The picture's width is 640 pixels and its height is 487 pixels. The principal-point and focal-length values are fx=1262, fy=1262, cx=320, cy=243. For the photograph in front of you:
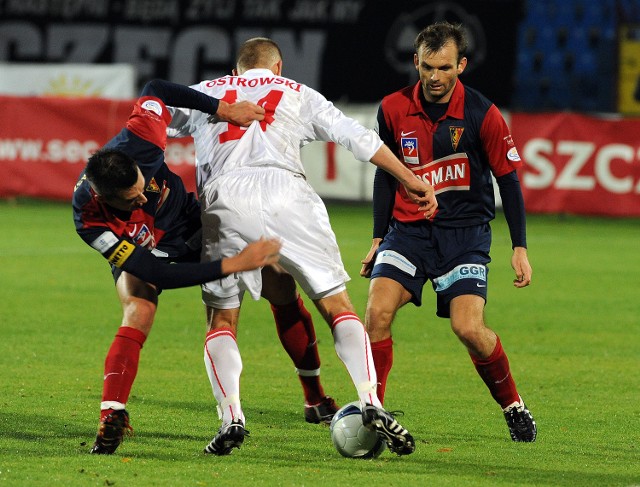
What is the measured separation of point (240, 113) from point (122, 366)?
4.06ft

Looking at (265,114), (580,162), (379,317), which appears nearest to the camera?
(265,114)

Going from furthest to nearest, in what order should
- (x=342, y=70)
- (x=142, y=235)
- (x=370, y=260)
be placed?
(x=342, y=70) < (x=370, y=260) < (x=142, y=235)

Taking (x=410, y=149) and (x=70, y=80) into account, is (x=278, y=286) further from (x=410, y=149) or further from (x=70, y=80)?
(x=70, y=80)

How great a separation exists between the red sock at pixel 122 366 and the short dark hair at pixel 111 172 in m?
0.70

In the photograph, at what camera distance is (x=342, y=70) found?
22.9 meters

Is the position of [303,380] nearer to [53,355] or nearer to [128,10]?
[53,355]

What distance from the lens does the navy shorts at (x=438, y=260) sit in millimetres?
6023

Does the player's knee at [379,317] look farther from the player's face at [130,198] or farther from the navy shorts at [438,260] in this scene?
the player's face at [130,198]

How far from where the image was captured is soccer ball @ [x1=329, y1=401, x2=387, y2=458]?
5.41 meters

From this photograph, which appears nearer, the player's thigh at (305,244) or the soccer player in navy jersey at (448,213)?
the player's thigh at (305,244)

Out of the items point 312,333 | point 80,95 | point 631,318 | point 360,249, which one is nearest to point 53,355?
point 312,333

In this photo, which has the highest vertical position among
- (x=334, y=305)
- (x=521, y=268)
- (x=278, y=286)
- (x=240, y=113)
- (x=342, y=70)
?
(x=240, y=113)

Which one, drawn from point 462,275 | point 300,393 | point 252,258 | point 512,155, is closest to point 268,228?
point 252,258

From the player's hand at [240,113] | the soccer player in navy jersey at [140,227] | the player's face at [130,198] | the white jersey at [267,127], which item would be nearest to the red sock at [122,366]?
the soccer player in navy jersey at [140,227]
